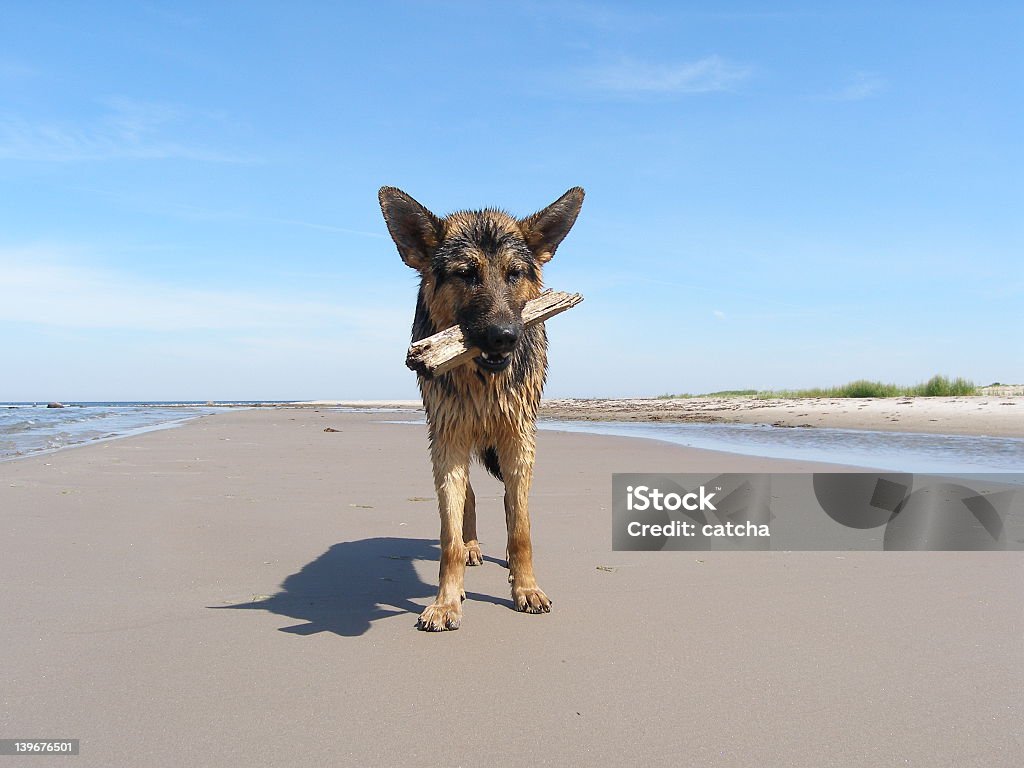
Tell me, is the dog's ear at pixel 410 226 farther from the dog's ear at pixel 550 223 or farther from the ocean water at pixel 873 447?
the ocean water at pixel 873 447

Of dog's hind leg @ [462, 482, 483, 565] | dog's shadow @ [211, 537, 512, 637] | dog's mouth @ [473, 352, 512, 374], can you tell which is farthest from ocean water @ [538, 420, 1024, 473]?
dog's mouth @ [473, 352, 512, 374]

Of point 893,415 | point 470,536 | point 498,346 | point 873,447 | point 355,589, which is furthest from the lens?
point 893,415

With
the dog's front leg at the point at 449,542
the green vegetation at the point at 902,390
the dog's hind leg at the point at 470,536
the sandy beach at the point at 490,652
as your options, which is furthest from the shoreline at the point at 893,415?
the dog's front leg at the point at 449,542

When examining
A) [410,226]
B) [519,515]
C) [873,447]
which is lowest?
[873,447]

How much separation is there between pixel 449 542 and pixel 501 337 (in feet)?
4.36

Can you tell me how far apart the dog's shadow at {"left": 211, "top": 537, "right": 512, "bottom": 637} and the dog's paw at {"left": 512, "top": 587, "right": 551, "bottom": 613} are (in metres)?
0.27

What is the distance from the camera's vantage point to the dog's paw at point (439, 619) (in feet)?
12.9

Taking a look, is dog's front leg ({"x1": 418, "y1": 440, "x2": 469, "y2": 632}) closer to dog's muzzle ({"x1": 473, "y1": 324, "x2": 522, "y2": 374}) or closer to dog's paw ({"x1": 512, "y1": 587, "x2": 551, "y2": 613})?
dog's paw ({"x1": 512, "y1": 587, "x2": 551, "y2": 613})

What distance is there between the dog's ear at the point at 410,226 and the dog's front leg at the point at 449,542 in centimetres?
126

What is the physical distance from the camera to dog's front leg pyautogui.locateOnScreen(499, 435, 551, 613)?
4465mm

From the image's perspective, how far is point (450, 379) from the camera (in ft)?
15.0

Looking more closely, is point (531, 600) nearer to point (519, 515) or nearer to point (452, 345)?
point (519, 515)

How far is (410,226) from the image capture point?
4.70 metres

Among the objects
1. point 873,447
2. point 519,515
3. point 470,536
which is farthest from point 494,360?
point 873,447
